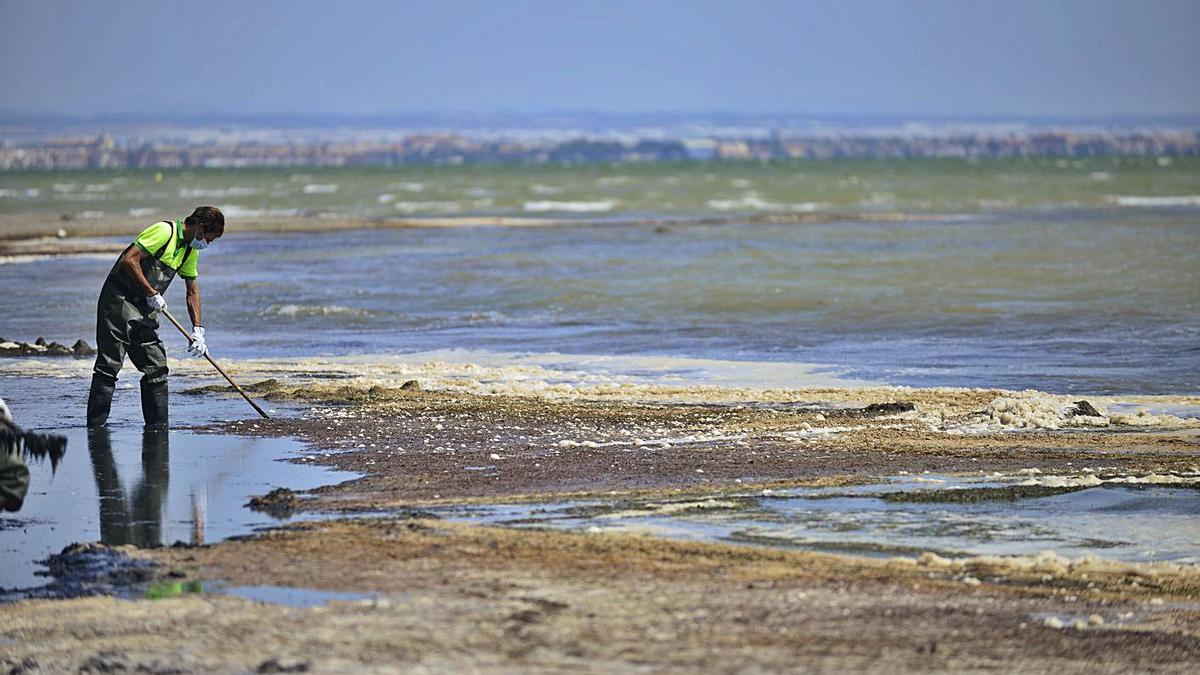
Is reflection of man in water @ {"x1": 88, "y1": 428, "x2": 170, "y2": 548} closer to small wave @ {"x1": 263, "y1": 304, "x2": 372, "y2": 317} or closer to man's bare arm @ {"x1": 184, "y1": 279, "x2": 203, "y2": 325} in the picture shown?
man's bare arm @ {"x1": 184, "y1": 279, "x2": 203, "y2": 325}

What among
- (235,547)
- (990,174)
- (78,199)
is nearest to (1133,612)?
(235,547)

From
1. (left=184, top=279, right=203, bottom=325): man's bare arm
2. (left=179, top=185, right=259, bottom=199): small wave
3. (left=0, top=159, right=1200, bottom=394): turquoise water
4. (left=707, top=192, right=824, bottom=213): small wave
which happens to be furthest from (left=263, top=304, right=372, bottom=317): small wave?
(left=179, top=185, right=259, bottom=199): small wave

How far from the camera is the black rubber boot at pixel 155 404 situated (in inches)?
425

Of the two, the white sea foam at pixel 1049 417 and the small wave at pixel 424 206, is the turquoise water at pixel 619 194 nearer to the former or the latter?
the small wave at pixel 424 206

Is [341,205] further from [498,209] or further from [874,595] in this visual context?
[874,595]

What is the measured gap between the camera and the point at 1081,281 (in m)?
24.4

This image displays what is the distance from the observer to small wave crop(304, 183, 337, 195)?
250ft

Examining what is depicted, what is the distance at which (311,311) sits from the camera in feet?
67.8

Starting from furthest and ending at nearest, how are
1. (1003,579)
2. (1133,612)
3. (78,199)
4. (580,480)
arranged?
(78,199) < (580,480) < (1003,579) < (1133,612)

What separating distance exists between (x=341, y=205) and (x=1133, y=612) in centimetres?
5547

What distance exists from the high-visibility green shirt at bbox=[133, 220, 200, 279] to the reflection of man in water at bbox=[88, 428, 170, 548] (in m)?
1.04

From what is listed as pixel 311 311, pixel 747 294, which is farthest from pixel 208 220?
pixel 747 294

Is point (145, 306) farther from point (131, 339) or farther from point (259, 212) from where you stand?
point (259, 212)

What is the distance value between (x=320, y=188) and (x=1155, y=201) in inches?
1577
